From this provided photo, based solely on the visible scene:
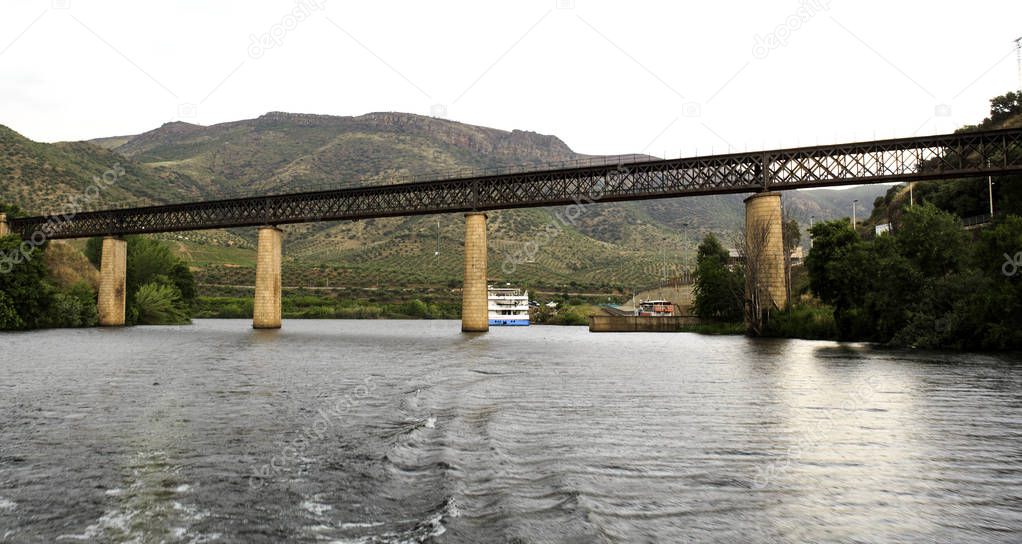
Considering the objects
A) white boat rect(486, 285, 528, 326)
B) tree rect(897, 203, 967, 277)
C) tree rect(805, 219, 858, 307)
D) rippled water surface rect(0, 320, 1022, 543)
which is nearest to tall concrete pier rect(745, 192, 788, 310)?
tree rect(805, 219, 858, 307)

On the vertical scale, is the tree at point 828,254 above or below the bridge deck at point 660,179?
below

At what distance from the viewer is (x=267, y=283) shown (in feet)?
276

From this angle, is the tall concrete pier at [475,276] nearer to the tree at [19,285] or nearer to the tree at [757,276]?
the tree at [757,276]

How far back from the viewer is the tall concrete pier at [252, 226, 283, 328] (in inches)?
3295

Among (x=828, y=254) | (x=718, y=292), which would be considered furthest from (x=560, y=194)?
(x=828, y=254)

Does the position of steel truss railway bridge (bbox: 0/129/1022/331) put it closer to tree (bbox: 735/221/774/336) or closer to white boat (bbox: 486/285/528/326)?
tree (bbox: 735/221/774/336)

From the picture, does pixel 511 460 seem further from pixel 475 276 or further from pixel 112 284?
pixel 112 284

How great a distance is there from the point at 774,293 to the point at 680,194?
1342 centimetres

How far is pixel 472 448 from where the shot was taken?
13.1 m

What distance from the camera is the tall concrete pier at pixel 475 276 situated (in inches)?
2928

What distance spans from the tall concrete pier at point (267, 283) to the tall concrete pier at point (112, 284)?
20580 mm

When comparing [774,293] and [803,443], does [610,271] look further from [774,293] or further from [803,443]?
[803,443]

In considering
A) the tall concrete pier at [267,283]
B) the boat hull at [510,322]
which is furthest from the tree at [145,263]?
the boat hull at [510,322]

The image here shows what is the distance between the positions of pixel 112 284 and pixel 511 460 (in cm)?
9449
